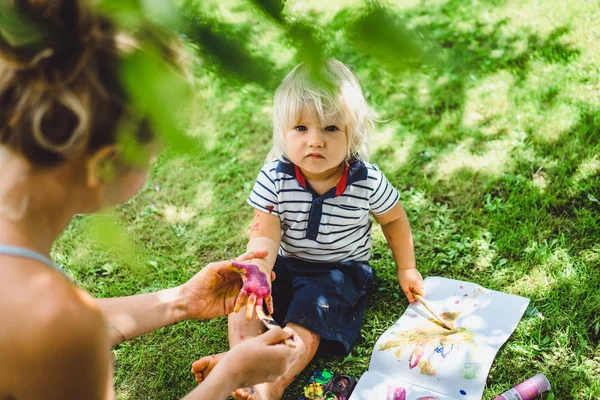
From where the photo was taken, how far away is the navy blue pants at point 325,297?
217cm

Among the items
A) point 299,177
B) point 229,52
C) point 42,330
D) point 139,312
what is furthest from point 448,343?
point 229,52

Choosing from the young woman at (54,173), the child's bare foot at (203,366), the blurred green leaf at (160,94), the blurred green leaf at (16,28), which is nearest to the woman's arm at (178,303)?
the child's bare foot at (203,366)

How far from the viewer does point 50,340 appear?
108 centimetres

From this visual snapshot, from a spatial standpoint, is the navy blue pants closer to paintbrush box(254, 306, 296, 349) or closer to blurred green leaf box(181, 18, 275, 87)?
paintbrush box(254, 306, 296, 349)

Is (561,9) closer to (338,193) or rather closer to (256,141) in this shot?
(256,141)

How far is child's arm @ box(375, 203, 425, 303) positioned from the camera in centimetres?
233

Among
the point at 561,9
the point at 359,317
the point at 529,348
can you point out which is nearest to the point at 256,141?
the point at 359,317

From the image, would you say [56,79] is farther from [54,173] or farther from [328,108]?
[328,108]

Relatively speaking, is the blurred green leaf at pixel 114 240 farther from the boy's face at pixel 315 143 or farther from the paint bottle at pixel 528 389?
the paint bottle at pixel 528 389

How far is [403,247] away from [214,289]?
0.77 m

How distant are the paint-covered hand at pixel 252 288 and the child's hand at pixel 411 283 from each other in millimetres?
614

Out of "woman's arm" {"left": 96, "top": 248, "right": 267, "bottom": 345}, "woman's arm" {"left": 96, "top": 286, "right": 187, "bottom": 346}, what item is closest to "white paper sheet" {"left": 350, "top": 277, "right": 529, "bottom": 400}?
"woman's arm" {"left": 96, "top": 248, "right": 267, "bottom": 345}

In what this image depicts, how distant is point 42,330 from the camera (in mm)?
1078

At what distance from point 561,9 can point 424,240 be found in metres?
2.29
